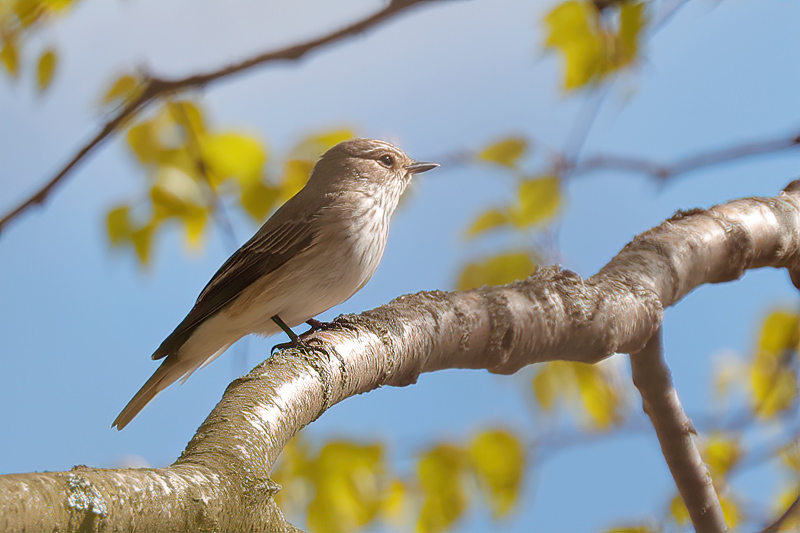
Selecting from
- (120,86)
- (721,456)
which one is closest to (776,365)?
(721,456)

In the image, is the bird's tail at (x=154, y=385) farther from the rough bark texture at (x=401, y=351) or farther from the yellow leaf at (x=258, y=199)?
the rough bark texture at (x=401, y=351)

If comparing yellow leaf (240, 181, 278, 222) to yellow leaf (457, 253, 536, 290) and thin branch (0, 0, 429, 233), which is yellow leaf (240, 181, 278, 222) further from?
yellow leaf (457, 253, 536, 290)

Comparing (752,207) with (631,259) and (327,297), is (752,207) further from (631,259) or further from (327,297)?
(327,297)

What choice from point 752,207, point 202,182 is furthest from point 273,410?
point 752,207

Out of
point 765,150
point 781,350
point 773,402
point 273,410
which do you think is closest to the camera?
point 273,410

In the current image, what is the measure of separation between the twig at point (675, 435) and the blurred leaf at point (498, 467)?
54cm

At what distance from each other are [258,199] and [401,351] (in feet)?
3.10

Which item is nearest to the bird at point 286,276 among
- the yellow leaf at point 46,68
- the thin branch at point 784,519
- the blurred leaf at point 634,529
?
the yellow leaf at point 46,68

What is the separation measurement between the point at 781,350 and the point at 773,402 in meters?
0.30

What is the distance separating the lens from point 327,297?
2326 millimetres

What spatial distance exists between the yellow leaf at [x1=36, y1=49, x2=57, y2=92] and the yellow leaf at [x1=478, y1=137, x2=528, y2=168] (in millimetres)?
1467

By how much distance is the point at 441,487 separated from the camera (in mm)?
2547

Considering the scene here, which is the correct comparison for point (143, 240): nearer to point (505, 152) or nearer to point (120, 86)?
point (120, 86)

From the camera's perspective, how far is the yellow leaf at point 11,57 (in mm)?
2432
